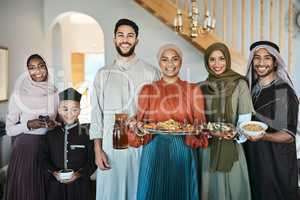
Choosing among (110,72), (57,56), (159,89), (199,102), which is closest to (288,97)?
(199,102)

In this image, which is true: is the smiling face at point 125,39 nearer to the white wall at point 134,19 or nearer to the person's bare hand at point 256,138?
the white wall at point 134,19

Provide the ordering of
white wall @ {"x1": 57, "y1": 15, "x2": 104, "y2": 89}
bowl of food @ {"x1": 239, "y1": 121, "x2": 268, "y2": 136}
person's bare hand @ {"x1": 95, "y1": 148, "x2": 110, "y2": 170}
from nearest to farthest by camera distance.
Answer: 1. bowl of food @ {"x1": 239, "y1": 121, "x2": 268, "y2": 136}
2. person's bare hand @ {"x1": 95, "y1": 148, "x2": 110, "y2": 170}
3. white wall @ {"x1": 57, "y1": 15, "x2": 104, "y2": 89}

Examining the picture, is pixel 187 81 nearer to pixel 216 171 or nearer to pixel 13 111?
pixel 216 171

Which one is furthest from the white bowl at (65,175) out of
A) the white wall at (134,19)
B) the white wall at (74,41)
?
the white wall at (134,19)

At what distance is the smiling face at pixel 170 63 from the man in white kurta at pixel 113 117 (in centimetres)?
6

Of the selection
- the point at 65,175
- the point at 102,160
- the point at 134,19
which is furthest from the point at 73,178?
the point at 134,19

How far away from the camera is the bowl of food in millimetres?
1698

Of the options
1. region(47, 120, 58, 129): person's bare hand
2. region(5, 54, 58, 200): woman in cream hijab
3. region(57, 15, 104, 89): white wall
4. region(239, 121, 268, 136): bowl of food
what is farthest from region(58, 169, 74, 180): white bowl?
region(239, 121, 268, 136): bowl of food

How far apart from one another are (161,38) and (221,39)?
50 cm

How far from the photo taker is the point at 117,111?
1793 millimetres

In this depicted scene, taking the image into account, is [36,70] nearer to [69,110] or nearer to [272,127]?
[69,110]

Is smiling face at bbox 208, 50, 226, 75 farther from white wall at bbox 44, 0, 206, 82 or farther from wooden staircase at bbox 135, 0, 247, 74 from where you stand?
wooden staircase at bbox 135, 0, 247, 74

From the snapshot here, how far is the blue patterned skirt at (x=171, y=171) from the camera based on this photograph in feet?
5.76

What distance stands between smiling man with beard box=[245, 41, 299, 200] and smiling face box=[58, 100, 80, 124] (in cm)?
101
